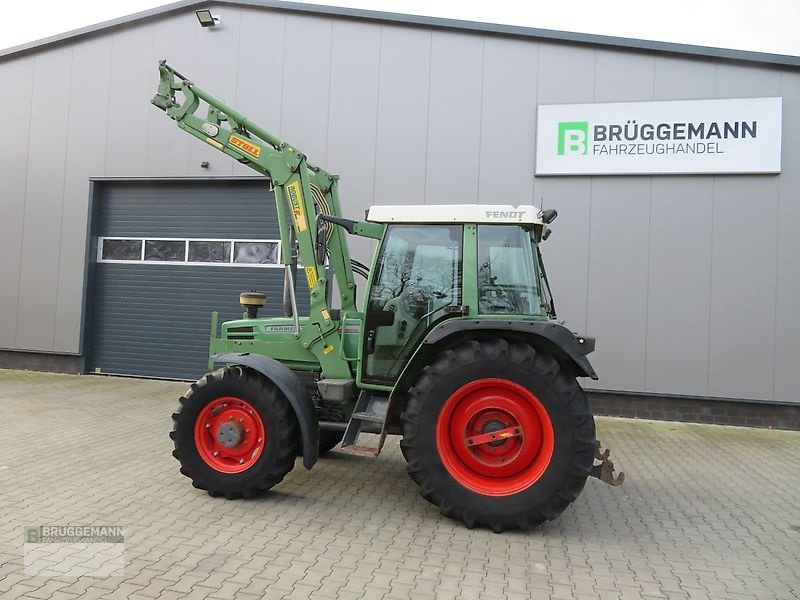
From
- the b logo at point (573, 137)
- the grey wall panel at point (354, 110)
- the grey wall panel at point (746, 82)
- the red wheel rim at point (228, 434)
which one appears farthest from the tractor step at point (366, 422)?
the grey wall panel at point (746, 82)

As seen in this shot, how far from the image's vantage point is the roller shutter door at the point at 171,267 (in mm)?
10227

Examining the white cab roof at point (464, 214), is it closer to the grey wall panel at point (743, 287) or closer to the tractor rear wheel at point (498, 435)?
the tractor rear wheel at point (498, 435)

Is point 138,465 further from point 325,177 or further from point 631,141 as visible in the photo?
point 631,141

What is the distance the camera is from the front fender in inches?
168

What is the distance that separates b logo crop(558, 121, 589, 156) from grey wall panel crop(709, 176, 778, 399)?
2065mm

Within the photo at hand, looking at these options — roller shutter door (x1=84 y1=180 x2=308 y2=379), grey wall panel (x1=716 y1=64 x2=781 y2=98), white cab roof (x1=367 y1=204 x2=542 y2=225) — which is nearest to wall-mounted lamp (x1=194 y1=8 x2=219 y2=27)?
roller shutter door (x1=84 y1=180 x2=308 y2=379)

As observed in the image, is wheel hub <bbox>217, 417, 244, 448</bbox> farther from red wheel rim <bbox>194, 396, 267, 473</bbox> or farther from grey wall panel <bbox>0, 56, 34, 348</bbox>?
grey wall panel <bbox>0, 56, 34, 348</bbox>

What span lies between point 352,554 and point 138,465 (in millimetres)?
2800

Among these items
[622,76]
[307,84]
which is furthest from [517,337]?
[307,84]

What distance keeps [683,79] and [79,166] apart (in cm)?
1093

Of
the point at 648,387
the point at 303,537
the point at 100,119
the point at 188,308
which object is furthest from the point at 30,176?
the point at 648,387

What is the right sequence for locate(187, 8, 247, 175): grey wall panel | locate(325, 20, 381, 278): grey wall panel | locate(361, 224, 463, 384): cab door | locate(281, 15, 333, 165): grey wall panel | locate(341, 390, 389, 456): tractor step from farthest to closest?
locate(187, 8, 247, 175): grey wall panel → locate(281, 15, 333, 165): grey wall panel → locate(325, 20, 381, 278): grey wall panel → locate(361, 224, 463, 384): cab door → locate(341, 390, 389, 456): tractor step

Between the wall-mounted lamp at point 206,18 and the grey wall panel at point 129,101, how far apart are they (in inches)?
50.7

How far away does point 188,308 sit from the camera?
10.5m
